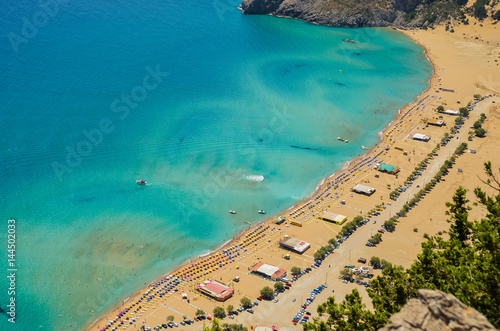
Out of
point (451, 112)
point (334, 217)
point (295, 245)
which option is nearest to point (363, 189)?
point (334, 217)

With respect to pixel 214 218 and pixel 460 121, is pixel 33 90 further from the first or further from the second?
pixel 460 121

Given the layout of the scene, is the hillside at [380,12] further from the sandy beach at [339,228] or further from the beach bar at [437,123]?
the beach bar at [437,123]

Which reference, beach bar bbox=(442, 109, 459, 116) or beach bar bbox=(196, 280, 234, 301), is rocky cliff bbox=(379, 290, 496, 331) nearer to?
beach bar bbox=(196, 280, 234, 301)

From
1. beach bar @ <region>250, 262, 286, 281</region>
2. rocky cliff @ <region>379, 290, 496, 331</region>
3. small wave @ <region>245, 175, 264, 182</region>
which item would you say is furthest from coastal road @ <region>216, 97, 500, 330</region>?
rocky cliff @ <region>379, 290, 496, 331</region>

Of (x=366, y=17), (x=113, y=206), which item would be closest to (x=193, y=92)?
(x=113, y=206)

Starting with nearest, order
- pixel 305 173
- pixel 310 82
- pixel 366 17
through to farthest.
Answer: pixel 305 173
pixel 310 82
pixel 366 17

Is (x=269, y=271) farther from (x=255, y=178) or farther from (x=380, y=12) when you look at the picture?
(x=380, y=12)
